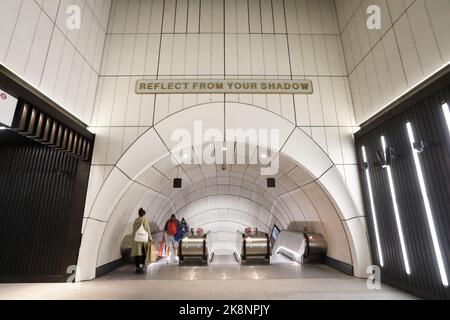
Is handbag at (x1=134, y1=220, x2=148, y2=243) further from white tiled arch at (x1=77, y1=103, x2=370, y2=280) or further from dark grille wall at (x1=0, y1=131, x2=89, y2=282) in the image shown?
dark grille wall at (x1=0, y1=131, x2=89, y2=282)

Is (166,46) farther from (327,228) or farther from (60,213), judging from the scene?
(327,228)

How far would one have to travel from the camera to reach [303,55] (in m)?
6.01

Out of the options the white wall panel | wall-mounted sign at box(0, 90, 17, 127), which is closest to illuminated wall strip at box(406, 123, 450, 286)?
the white wall panel

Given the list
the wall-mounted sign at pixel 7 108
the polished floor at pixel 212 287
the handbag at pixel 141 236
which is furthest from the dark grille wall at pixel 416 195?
the wall-mounted sign at pixel 7 108

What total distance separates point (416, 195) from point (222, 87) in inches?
183

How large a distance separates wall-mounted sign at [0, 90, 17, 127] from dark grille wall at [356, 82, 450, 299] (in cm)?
648

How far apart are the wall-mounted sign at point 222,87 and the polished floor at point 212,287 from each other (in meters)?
A: 4.54

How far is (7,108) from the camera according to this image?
3.18 m

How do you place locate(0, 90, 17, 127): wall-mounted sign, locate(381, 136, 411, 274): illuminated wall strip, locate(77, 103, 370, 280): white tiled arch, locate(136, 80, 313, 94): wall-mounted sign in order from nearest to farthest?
locate(0, 90, 17, 127): wall-mounted sign → locate(381, 136, 411, 274): illuminated wall strip → locate(77, 103, 370, 280): white tiled arch → locate(136, 80, 313, 94): wall-mounted sign

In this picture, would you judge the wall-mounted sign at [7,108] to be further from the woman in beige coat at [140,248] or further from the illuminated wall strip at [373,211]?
the illuminated wall strip at [373,211]

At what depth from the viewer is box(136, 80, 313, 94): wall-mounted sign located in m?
5.62

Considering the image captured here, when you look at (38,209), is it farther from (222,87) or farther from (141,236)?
(222,87)
